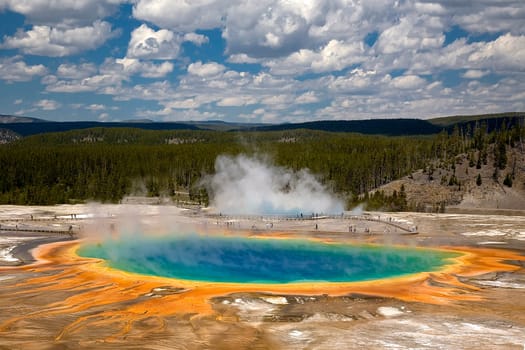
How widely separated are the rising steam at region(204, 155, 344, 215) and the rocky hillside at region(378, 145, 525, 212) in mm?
12465

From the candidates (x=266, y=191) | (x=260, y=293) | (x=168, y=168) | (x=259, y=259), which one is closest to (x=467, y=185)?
(x=266, y=191)

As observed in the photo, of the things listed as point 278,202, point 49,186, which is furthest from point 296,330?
point 49,186

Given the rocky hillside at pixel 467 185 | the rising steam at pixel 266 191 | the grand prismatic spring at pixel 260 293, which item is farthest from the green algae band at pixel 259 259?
the rocky hillside at pixel 467 185

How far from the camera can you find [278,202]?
78.8 metres

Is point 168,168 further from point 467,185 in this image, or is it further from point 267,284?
point 267,284

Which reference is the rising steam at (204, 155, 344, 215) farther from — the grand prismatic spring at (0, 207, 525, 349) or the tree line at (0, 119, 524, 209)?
the grand prismatic spring at (0, 207, 525, 349)

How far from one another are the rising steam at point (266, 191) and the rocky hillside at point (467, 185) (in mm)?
12465

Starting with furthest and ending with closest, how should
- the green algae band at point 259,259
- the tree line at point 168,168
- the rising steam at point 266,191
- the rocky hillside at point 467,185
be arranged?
the tree line at point 168,168
the rocky hillside at point 467,185
the rising steam at point 266,191
the green algae band at point 259,259

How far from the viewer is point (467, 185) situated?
83.5 m

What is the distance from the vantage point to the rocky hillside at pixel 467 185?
7956 centimetres

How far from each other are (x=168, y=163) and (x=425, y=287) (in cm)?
8043

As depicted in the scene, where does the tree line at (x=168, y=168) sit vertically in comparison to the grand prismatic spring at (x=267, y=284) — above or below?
above

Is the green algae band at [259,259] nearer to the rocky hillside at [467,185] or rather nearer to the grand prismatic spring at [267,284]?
the grand prismatic spring at [267,284]

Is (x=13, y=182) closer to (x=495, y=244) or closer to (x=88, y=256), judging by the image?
(x=88, y=256)
